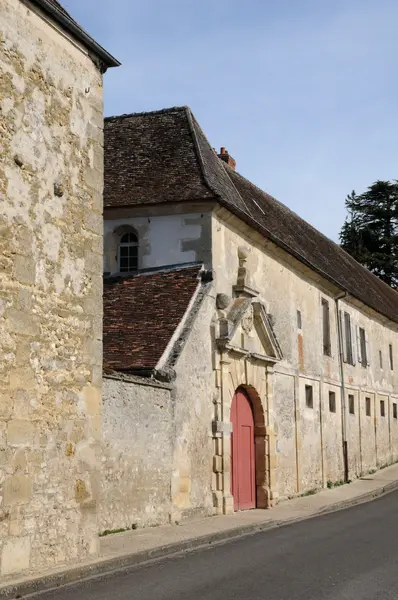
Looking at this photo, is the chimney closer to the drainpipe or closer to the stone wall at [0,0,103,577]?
the drainpipe

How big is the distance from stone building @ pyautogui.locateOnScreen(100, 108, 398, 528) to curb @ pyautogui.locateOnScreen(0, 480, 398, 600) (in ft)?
3.73

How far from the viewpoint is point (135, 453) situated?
1157cm

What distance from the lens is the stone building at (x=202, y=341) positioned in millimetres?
12180

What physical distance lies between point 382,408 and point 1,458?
22.6 meters

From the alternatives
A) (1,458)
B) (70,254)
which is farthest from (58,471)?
(70,254)

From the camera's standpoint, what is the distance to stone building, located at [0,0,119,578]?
296 inches

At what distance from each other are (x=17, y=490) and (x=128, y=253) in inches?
363

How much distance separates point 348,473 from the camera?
899 inches

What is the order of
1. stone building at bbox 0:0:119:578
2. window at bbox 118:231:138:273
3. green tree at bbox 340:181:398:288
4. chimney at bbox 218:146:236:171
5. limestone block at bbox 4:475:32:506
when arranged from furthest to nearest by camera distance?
green tree at bbox 340:181:398:288, chimney at bbox 218:146:236:171, window at bbox 118:231:138:273, stone building at bbox 0:0:119:578, limestone block at bbox 4:475:32:506

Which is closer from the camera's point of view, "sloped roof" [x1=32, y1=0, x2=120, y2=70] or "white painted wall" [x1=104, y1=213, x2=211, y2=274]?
"sloped roof" [x1=32, y1=0, x2=120, y2=70]

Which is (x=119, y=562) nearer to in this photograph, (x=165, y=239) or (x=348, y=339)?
(x=165, y=239)

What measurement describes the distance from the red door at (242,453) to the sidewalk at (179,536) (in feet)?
1.59

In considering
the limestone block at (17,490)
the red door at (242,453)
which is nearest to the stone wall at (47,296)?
the limestone block at (17,490)

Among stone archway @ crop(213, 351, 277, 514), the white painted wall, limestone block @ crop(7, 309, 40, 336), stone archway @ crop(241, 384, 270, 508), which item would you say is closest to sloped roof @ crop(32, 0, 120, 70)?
limestone block @ crop(7, 309, 40, 336)
